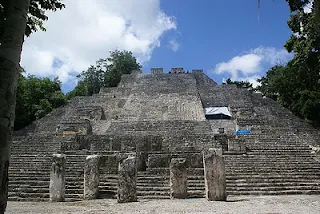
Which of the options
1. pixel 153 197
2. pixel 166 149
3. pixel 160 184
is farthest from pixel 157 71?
pixel 153 197

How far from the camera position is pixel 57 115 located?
26.4 meters

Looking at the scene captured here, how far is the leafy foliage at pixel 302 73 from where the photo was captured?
13656 mm

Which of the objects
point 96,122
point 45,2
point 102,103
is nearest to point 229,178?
point 45,2

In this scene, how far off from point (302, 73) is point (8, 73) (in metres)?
23.6

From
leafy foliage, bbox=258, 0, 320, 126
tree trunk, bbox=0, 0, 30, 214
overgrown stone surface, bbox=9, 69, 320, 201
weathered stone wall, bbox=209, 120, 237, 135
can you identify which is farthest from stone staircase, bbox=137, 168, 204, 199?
weathered stone wall, bbox=209, 120, 237, 135

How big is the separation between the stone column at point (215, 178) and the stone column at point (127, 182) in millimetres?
1809

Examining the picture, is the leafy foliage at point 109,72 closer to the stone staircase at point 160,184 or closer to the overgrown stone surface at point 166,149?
the overgrown stone surface at point 166,149

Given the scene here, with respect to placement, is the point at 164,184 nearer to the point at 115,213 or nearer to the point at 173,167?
the point at 173,167

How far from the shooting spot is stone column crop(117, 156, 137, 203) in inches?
296

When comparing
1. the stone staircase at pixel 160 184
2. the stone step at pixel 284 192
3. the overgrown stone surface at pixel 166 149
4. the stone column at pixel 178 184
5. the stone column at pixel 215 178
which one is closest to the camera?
the stone column at pixel 215 178

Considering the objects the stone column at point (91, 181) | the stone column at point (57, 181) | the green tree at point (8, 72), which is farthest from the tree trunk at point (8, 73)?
the stone column at point (91, 181)

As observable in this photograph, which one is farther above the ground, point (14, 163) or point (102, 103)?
point (102, 103)

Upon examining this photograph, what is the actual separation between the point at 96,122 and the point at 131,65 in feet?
73.9

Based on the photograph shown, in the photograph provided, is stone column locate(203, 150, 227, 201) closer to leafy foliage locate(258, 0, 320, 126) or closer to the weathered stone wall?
leafy foliage locate(258, 0, 320, 126)
